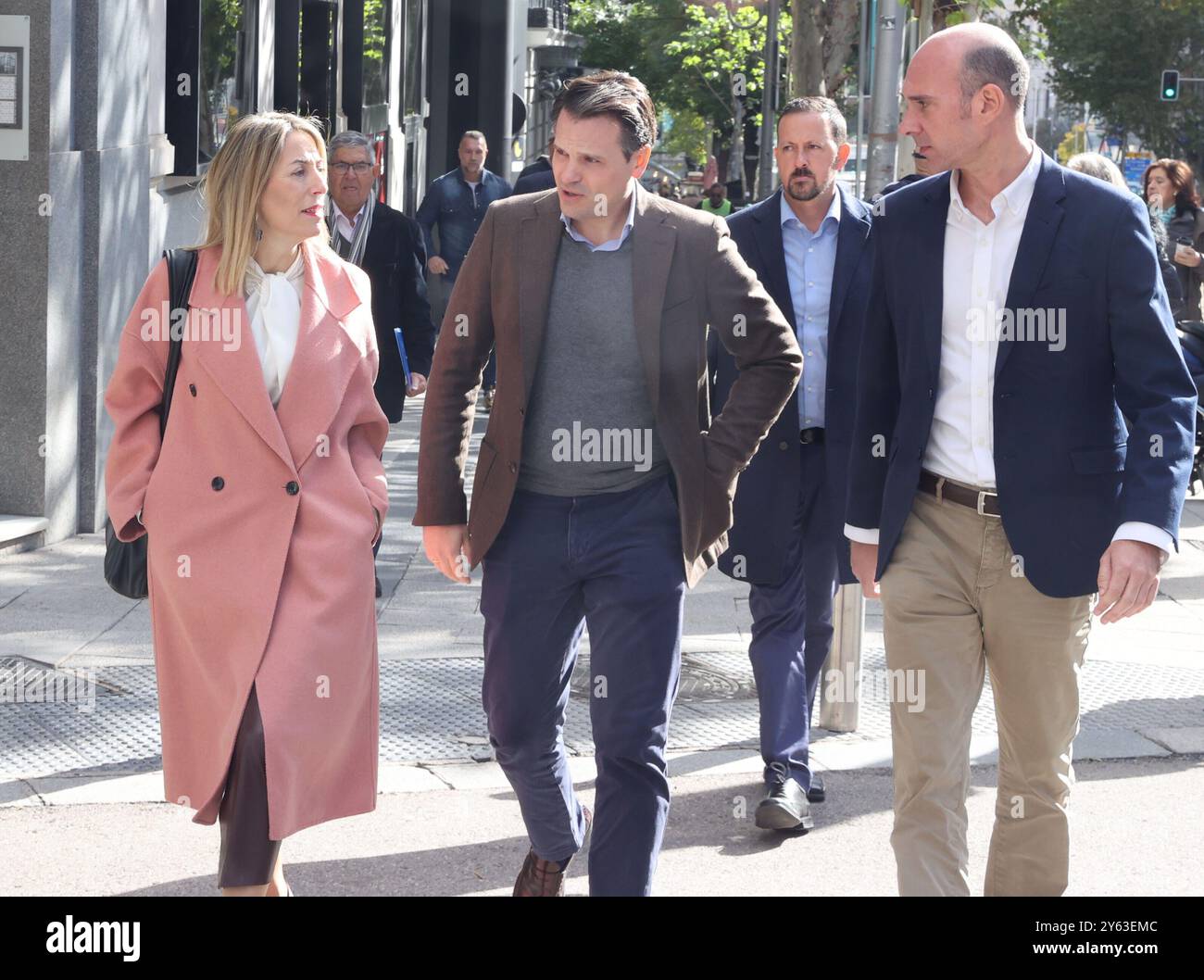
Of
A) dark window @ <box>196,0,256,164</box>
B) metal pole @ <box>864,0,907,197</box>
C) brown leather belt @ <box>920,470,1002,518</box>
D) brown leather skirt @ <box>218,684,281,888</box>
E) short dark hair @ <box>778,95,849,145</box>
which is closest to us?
brown leather belt @ <box>920,470,1002,518</box>

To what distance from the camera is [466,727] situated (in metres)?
6.57

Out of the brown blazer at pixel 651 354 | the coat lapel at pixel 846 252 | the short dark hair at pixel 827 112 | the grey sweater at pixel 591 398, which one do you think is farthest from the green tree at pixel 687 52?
the grey sweater at pixel 591 398

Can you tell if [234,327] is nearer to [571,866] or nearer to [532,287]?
[532,287]

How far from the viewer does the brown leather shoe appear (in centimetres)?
478

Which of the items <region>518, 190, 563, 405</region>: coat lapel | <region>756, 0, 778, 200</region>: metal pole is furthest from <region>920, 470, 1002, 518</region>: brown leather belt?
<region>756, 0, 778, 200</region>: metal pole

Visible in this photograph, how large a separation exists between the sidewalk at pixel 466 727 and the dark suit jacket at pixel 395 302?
1.08 m

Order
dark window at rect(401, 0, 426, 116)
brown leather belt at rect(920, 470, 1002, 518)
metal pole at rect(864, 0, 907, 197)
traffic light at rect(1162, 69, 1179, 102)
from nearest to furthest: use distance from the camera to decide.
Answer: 1. brown leather belt at rect(920, 470, 1002, 518)
2. metal pole at rect(864, 0, 907, 197)
3. dark window at rect(401, 0, 426, 116)
4. traffic light at rect(1162, 69, 1179, 102)

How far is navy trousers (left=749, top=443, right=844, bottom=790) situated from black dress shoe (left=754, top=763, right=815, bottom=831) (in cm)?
8

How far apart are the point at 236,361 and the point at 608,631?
1063 mm

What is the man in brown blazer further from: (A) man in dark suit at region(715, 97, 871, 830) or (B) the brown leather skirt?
(A) man in dark suit at region(715, 97, 871, 830)

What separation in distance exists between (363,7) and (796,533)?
16.3 meters

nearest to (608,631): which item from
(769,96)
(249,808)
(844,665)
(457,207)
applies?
(249,808)

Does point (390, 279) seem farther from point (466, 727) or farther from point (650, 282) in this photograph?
point (650, 282)

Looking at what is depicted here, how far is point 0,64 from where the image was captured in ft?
31.0
